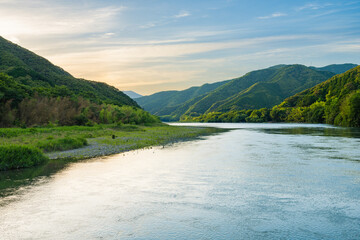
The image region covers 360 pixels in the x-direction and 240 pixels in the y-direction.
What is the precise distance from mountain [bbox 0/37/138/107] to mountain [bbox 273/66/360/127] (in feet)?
281

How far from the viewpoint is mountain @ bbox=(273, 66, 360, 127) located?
9838cm

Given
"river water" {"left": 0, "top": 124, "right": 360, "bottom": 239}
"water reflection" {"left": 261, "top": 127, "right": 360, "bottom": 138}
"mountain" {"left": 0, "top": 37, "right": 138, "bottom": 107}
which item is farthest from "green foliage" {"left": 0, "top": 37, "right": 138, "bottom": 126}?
"water reflection" {"left": 261, "top": 127, "right": 360, "bottom": 138}

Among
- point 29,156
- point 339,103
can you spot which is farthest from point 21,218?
point 339,103

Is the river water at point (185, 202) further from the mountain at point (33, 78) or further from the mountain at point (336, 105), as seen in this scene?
the mountain at point (336, 105)

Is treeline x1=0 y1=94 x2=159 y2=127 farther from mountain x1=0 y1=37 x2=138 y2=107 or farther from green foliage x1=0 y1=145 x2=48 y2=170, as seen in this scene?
green foliage x1=0 y1=145 x2=48 y2=170

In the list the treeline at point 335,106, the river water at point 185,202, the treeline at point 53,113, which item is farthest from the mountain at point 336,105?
the river water at point 185,202

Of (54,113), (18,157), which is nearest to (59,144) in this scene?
(18,157)

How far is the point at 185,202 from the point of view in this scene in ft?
51.6

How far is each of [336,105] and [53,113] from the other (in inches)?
4222

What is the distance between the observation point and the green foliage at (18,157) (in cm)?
2466

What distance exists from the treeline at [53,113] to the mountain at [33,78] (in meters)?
2.33

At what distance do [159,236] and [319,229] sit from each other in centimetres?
641

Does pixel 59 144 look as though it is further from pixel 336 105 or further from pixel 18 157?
pixel 336 105

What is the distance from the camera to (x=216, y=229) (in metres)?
12.0
